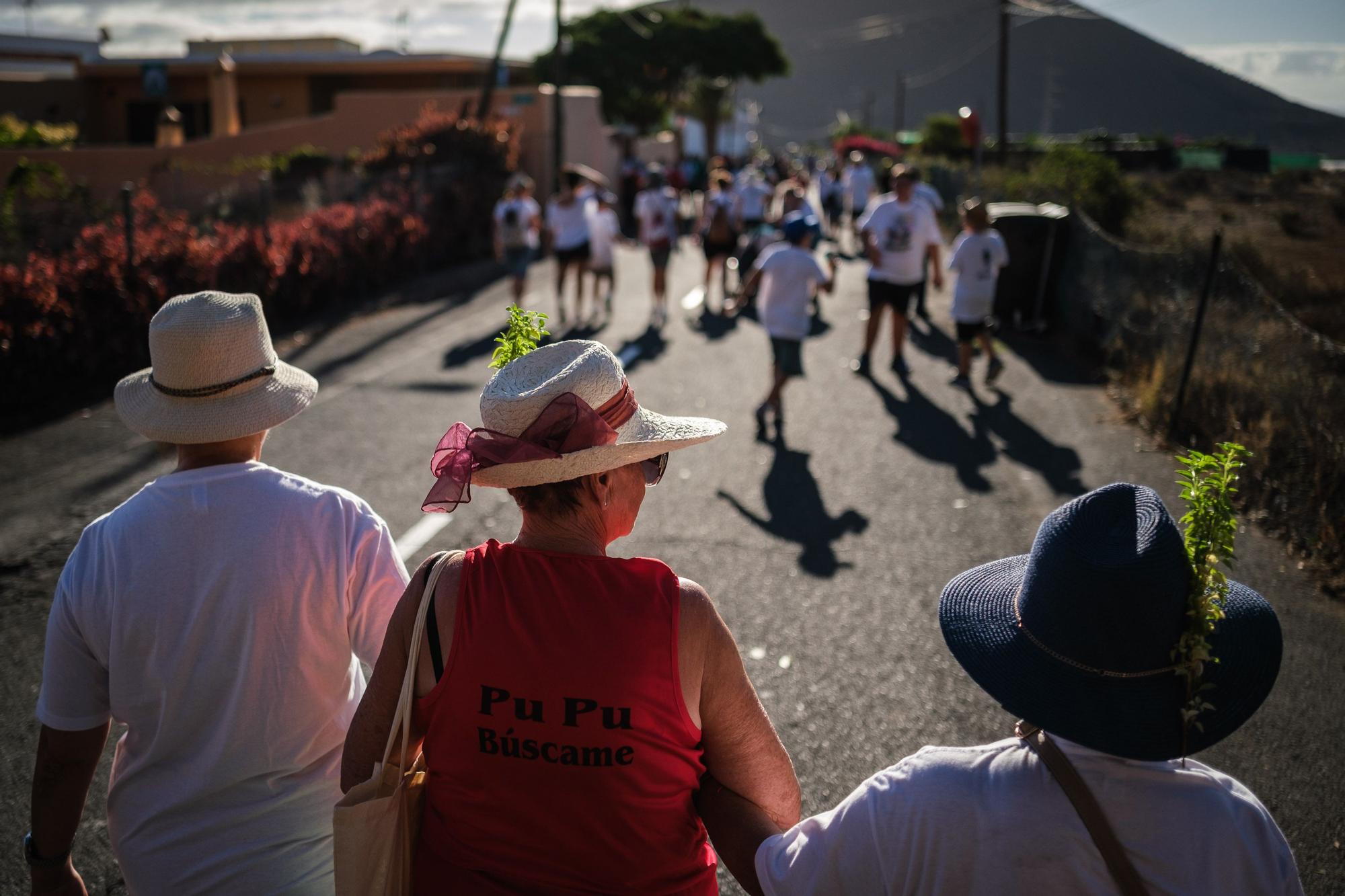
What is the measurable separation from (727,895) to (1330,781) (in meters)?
2.36

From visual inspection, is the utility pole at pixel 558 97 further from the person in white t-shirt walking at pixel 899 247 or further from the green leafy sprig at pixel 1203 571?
the green leafy sprig at pixel 1203 571

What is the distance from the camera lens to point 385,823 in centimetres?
184

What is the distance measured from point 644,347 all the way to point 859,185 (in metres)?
11.3

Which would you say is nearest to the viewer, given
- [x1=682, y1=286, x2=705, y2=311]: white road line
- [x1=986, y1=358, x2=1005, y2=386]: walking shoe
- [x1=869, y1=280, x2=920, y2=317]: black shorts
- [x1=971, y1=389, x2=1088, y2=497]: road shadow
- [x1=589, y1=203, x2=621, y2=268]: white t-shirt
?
[x1=971, y1=389, x2=1088, y2=497]: road shadow

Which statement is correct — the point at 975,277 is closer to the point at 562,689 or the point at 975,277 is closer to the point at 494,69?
the point at 562,689

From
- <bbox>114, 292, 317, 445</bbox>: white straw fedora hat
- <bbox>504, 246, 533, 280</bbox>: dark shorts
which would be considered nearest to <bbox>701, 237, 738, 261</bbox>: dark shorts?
<bbox>504, 246, 533, 280</bbox>: dark shorts

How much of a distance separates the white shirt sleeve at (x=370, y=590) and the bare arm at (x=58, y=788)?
55cm

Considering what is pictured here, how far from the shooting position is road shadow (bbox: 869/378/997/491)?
780cm

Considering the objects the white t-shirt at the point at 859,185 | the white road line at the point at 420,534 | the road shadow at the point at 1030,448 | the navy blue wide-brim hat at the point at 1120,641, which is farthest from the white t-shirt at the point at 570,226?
the navy blue wide-brim hat at the point at 1120,641

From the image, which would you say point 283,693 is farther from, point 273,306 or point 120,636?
point 273,306

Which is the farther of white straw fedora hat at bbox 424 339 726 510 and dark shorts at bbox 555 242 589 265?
dark shorts at bbox 555 242 589 265

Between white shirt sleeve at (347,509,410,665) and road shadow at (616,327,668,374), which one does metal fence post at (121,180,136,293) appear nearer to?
road shadow at (616,327,668,374)

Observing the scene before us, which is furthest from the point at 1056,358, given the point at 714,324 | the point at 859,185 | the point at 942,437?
the point at 859,185

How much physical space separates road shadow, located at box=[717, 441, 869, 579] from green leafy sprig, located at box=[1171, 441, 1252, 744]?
4.20 metres
